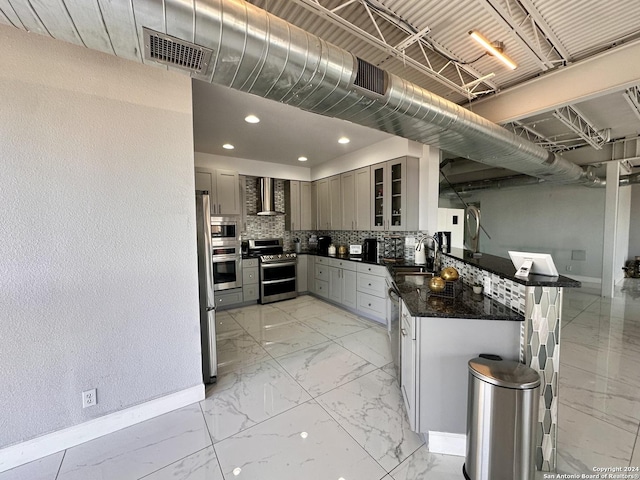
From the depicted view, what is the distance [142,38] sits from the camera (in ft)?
3.76

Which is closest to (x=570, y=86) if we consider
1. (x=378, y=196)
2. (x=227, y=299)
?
(x=378, y=196)

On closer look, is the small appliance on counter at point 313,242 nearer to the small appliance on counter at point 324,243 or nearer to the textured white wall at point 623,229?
the small appliance on counter at point 324,243

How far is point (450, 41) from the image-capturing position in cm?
210

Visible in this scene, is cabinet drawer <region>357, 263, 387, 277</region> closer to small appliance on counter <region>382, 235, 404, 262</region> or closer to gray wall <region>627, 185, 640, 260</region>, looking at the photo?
small appliance on counter <region>382, 235, 404, 262</region>

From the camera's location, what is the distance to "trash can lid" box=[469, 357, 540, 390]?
4.27 feet

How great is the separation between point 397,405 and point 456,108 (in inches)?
103

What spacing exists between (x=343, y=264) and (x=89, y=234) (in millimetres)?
3419

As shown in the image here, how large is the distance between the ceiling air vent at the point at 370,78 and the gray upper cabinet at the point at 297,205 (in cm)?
383

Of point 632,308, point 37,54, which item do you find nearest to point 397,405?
point 37,54

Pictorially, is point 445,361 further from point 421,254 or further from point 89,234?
point 89,234

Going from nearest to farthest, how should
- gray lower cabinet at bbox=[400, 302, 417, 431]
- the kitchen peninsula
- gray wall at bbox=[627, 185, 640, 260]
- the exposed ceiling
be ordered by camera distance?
the exposed ceiling < the kitchen peninsula < gray lower cabinet at bbox=[400, 302, 417, 431] < gray wall at bbox=[627, 185, 640, 260]

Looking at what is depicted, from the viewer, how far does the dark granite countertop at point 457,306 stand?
1.58m

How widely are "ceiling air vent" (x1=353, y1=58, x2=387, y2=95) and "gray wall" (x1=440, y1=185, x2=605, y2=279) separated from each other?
726 centimetres

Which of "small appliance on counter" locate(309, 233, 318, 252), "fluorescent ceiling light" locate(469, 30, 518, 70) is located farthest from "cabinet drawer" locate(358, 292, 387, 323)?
"fluorescent ceiling light" locate(469, 30, 518, 70)
